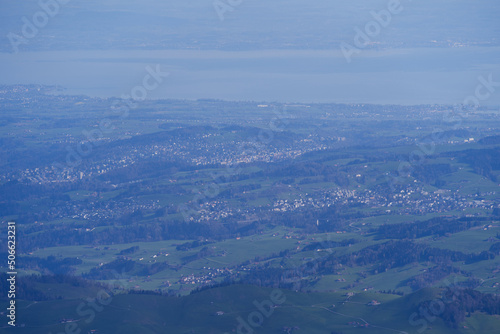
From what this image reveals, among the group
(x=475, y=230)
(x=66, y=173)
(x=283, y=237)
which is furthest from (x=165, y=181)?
(x=475, y=230)

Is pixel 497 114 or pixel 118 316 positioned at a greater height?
pixel 118 316

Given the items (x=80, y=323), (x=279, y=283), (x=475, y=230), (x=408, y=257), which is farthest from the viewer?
(x=475, y=230)

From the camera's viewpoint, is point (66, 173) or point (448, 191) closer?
point (448, 191)

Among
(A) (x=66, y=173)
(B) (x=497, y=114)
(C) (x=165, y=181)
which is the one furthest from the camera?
(B) (x=497, y=114)

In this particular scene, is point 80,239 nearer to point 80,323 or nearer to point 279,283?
point 279,283

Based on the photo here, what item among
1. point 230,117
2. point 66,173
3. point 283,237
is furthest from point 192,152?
point 283,237

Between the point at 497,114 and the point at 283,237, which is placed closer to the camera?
the point at 283,237

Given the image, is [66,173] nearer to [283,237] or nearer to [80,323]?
[283,237]

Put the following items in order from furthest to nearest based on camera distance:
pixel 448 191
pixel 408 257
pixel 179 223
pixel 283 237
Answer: pixel 448 191 < pixel 179 223 < pixel 283 237 < pixel 408 257

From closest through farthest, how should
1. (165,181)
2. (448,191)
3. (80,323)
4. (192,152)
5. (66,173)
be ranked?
(80,323) → (448,191) → (165,181) → (66,173) → (192,152)
